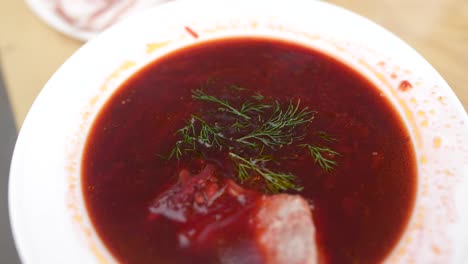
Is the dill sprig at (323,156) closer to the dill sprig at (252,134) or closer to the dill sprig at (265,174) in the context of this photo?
the dill sprig at (252,134)

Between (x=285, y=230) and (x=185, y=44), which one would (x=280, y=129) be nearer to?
(x=285, y=230)

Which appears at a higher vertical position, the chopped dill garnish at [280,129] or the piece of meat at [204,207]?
the chopped dill garnish at [280,129]

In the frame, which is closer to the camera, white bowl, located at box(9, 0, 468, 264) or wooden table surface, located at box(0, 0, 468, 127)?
white bowl, located at box(9, 0, 468, 264)

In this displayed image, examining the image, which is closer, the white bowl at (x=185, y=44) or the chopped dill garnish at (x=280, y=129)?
the white bowl at (x=185, y=44)

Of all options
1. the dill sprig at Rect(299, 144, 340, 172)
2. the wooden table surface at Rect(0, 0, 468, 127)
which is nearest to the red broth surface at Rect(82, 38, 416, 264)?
the dill sprig at Rect(299, 144, 340, 172)

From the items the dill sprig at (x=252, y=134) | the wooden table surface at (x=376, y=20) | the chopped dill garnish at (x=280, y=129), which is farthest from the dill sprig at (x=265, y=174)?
the wooden table surface at (x=376, y=20)

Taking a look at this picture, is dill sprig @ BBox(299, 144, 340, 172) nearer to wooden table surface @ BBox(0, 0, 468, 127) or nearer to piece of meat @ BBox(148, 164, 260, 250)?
piece of meat @ BBox(148, 164, 260, 250)

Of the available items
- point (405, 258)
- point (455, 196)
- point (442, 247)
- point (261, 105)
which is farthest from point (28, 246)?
point (455, 196)
